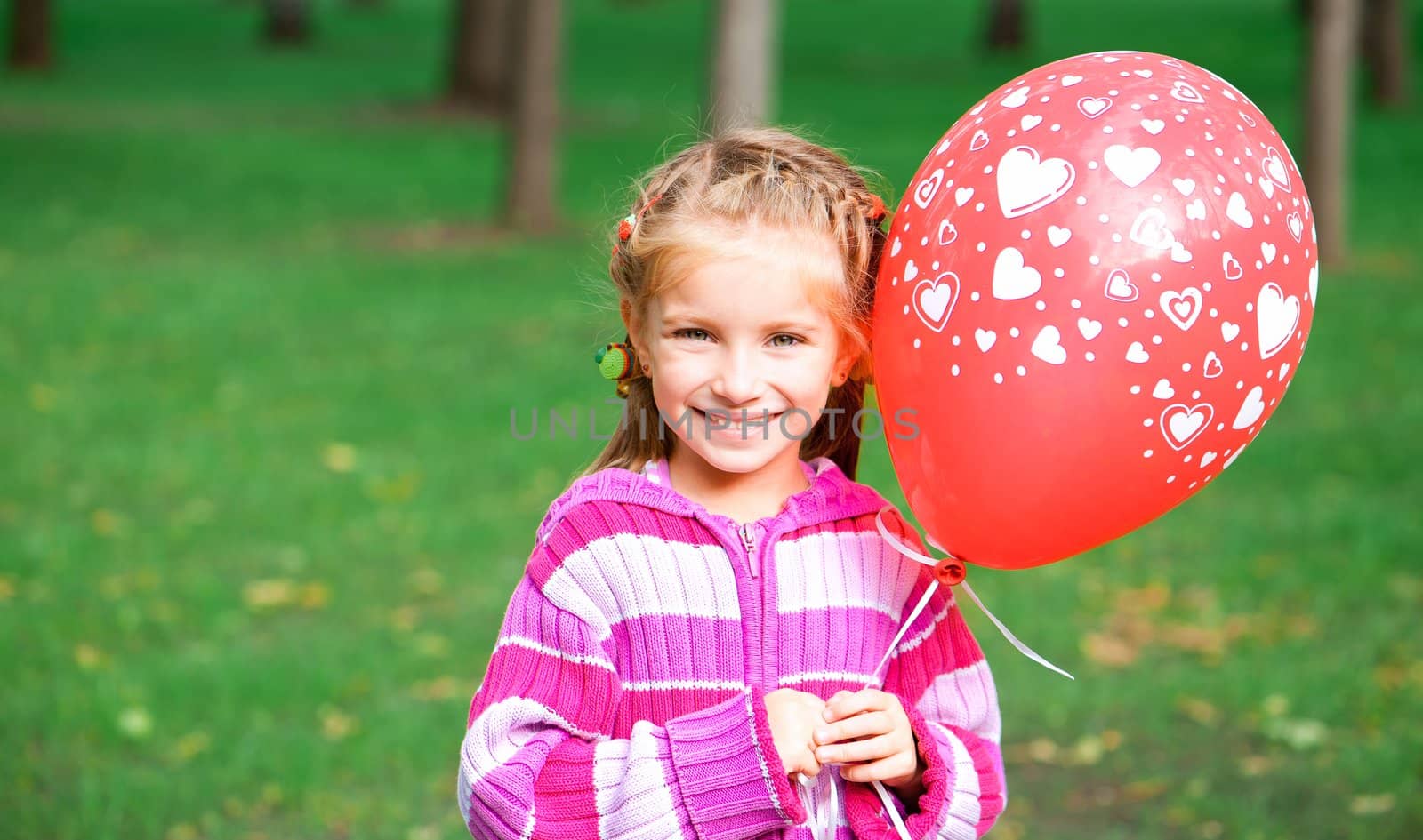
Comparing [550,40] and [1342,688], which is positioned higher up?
[550,40]

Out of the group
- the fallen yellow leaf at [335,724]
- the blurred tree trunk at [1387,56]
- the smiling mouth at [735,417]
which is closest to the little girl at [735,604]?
the smiling mouth at [735,417]

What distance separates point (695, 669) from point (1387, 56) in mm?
19869

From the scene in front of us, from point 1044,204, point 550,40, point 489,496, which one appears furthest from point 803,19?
point 1044,204

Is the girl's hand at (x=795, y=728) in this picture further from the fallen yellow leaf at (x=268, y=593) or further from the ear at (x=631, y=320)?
the fallen yellow leaf at (x=268, y=593)

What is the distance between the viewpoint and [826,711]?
208 cm

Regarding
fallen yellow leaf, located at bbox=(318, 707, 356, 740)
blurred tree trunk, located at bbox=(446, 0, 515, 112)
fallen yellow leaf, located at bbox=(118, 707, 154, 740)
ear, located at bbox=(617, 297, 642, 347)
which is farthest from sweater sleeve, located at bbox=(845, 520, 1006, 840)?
blurred tree trunk, located at bbox=(446, 0, 515, 112)

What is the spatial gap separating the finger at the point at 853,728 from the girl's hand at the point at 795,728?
1cm

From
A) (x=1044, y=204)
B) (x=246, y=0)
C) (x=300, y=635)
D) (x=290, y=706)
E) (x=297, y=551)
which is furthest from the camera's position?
(x=246, y=0)

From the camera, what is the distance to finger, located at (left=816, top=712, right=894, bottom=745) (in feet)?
6.77

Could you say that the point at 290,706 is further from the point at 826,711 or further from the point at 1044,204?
the point at 1044,204

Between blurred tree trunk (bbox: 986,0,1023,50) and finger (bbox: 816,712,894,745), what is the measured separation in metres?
25.6

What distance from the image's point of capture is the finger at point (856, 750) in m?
2.07

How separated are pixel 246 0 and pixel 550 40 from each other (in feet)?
92.5

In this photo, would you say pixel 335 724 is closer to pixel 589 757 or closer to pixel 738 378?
pixel 589 757
